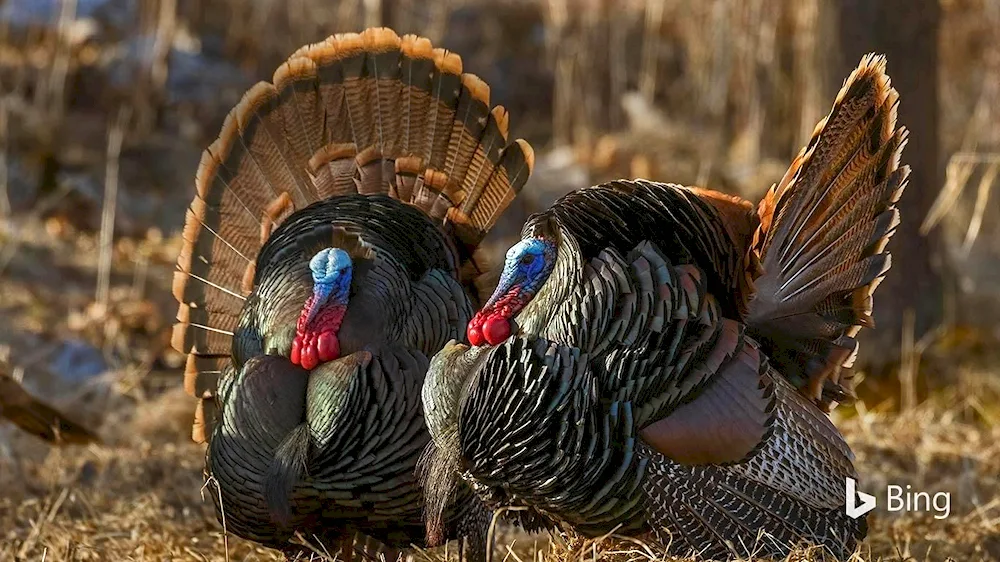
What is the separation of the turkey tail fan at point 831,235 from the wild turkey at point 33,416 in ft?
8.07

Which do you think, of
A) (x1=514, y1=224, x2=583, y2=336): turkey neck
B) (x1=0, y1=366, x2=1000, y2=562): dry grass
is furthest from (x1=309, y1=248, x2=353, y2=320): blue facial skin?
(x1=0, y1=366, x2=1000, y2=562): dry grass

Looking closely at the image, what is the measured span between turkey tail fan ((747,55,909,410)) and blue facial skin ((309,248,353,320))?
1088 mm

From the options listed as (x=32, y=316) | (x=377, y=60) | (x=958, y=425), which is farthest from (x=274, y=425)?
(x=32, y=316)

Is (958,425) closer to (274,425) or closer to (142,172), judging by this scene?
(274,425)

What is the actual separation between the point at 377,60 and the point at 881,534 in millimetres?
2128

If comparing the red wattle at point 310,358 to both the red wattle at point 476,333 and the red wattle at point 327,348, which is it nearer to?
the red wattle at point 327,348

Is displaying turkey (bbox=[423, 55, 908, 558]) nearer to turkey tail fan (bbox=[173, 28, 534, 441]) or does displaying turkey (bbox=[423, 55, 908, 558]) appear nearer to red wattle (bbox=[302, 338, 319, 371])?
red wattle (bbox=[302, 338, 319, 371])

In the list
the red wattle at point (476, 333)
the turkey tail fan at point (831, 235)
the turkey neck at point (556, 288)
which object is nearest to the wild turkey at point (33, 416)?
the red wattle at point (476, 333)

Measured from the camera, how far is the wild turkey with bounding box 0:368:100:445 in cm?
489

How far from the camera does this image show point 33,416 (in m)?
4.95

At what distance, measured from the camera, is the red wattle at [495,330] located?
3467mm

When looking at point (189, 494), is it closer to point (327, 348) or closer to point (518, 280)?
point (327, 348)

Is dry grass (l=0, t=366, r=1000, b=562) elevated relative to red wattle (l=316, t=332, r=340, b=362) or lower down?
lower down

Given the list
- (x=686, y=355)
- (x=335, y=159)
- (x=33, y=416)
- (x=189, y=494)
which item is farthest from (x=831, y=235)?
(x=33, y=416)
